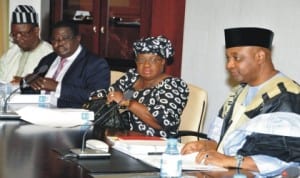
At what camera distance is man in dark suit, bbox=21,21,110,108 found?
401 cm

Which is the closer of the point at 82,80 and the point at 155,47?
the point at 155,47

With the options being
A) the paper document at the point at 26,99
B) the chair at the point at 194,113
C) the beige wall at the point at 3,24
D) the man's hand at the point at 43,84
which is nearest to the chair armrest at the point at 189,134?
the chair at the point at 194,113

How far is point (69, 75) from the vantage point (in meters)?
4.17

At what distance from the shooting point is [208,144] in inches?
107

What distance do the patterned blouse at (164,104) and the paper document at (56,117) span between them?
41cm

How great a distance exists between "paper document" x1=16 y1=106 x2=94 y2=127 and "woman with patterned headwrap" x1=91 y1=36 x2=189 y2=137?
0.68 ft

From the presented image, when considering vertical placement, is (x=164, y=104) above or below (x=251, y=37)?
below

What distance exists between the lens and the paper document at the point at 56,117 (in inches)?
121

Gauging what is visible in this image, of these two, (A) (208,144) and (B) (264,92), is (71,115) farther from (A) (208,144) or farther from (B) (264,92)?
(B) (264,92)

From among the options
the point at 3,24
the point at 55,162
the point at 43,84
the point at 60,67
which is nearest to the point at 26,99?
the point at 43,84

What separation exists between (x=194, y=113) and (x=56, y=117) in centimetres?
86

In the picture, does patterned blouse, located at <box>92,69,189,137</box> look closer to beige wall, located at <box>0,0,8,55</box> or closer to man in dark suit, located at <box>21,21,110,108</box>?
man in dark suit, located at <box>21,21,110,108</box>

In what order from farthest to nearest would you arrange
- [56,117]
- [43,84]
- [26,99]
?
[43,84] < [26,99] < [56,117]

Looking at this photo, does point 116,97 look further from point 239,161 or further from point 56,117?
point 239,161
